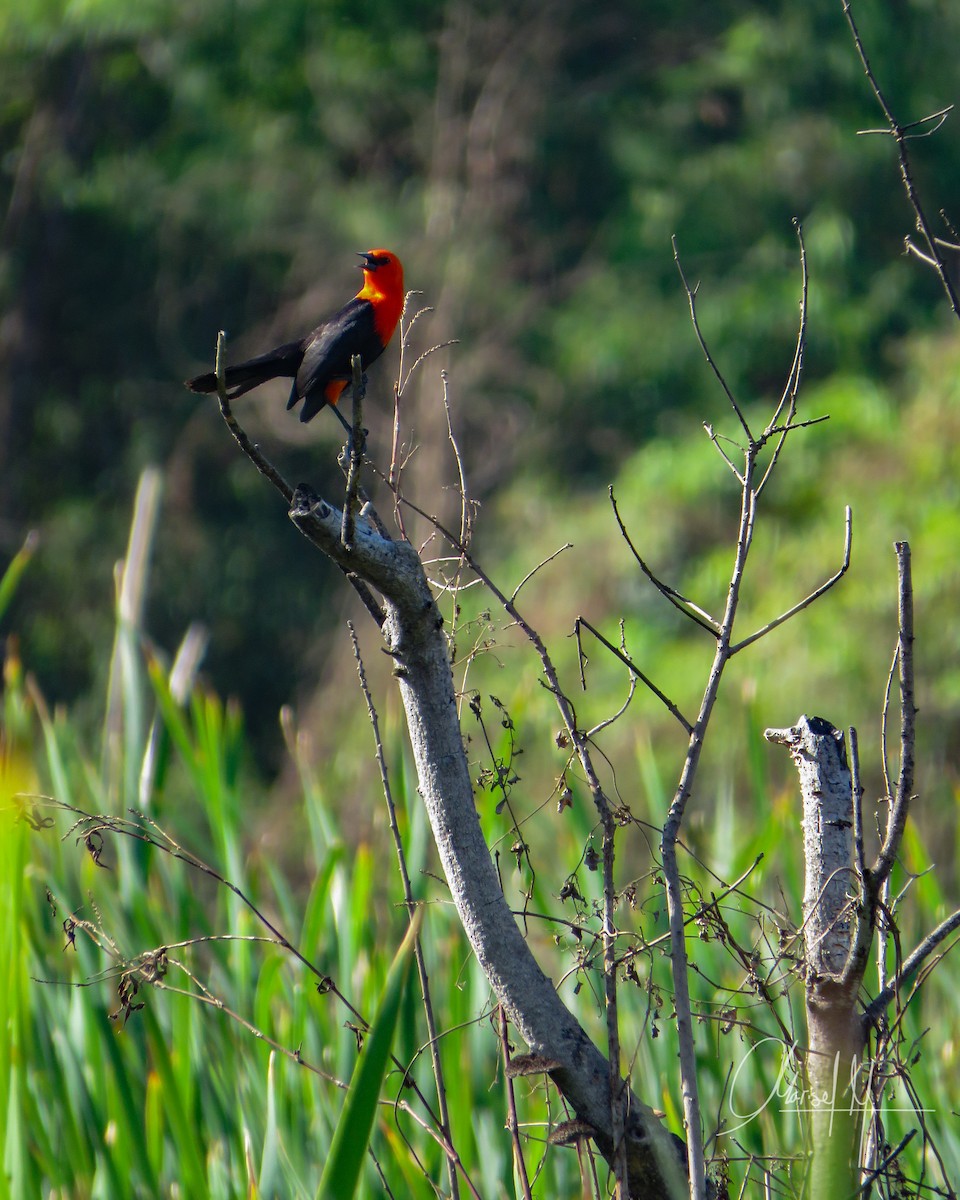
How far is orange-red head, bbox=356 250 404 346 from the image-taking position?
2537mm

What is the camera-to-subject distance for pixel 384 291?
8.98 ft

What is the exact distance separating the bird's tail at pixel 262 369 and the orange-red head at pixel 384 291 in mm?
341

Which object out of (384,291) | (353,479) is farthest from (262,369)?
(353,479)

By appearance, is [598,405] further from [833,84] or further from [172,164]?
[172,164]

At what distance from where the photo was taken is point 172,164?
38.3ft

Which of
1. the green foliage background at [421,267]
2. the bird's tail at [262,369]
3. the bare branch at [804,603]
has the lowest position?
the bare branch at [804,603]

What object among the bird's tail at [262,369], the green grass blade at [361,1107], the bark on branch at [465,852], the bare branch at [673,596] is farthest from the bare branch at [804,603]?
the bird's tail at [262,369]

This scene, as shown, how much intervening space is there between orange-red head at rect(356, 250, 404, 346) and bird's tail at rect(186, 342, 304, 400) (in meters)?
0.34

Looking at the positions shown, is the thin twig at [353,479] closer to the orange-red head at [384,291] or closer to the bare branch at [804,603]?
the bare branch at [804,603]

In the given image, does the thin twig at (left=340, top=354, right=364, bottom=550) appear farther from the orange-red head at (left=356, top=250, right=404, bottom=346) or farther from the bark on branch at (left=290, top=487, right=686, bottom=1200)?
the orange-red head at (left=356, top=250, right=404, bottom=346)

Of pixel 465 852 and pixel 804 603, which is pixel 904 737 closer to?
pixel 804 603

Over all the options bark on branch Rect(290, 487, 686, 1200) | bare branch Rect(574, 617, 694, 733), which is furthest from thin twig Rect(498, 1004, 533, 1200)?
bare branch Rect(574, 617, 694, 733)

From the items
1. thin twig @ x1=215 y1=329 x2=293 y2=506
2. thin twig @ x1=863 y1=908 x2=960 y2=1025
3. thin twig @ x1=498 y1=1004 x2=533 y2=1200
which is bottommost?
thin twig @ x1=498 y1=1004 x2=533 y2=1200

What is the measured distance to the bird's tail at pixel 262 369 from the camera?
6.55ft
